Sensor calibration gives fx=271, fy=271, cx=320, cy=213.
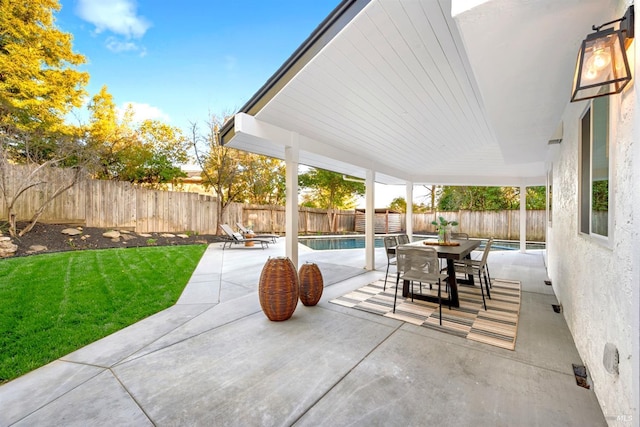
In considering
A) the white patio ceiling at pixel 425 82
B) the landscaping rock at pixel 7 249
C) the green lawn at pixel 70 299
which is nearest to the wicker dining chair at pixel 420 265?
the white patio ceiling at pixel 425 82

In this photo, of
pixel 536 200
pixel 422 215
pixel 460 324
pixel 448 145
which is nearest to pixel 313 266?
pixel 460 324

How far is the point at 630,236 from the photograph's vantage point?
134 cm

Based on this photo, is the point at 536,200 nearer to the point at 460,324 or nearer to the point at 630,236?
the point at 460,324

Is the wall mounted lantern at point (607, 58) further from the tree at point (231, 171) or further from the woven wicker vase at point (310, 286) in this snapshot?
the tree at point (231, 171)

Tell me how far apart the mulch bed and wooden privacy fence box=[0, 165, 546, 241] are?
1.49 ft

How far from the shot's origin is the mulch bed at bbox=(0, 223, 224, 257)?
6.32m

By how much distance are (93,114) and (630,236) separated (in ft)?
44.1

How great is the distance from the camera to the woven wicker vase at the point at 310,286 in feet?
12.2

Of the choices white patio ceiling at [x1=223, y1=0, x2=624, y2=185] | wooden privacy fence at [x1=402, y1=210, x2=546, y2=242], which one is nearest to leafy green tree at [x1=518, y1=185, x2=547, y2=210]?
wooden privacy fence at [x1=402, y1=210, x2=546, y2=242]

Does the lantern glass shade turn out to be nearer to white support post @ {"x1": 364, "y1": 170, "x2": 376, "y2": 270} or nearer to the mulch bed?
white support post @ {"x1": 364, "y1": 170, "x2": 376, "y2": 270}

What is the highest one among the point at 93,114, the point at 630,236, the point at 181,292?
the point at 93,114

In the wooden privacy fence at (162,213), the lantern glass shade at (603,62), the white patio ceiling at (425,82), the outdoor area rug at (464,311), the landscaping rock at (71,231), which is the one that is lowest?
the outdoor area rug at (464,311)

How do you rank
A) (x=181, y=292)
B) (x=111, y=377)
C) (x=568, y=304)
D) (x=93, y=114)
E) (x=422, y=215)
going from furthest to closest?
(x=422, y=215) < (x=93, y=114) < (x=181, y=292) < (x=568, y=304) < (x=111, y=377)

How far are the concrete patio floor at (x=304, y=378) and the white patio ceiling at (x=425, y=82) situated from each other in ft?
8.15
